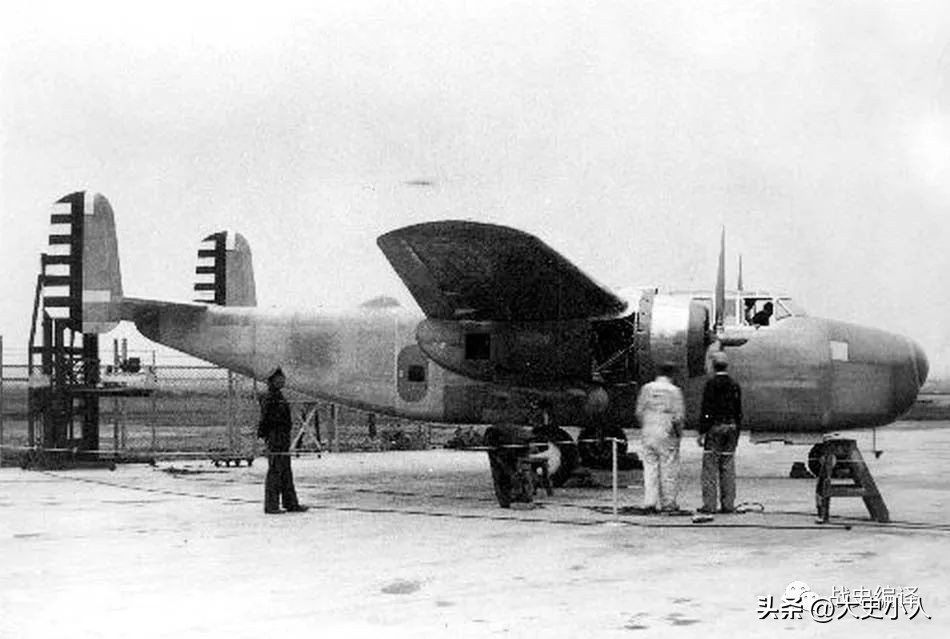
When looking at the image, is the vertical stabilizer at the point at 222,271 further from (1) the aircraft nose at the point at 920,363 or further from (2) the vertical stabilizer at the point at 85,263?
(1) the aircraft nose at the point at 920,363

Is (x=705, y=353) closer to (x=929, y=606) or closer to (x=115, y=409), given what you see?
(x=929, y=606)

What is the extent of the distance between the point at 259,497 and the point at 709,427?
233 inches

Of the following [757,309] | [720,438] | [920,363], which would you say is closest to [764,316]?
[757,309]

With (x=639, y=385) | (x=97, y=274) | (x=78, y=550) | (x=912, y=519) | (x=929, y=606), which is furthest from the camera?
(x=97, y=274)

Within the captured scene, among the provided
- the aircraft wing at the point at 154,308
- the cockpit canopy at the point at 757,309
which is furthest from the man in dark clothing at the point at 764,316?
the aircraft wing at the point at 154,308

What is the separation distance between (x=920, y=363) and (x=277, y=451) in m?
9.61

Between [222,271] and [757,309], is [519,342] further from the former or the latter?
[222,271]

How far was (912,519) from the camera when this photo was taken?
1105 centimetres

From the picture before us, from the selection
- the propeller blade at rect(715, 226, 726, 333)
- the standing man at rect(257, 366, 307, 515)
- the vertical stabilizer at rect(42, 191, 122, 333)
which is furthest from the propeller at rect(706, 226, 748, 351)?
the vertical stabilizer at rect(42, 191, 122, 333)

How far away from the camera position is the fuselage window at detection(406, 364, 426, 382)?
57.2 ft

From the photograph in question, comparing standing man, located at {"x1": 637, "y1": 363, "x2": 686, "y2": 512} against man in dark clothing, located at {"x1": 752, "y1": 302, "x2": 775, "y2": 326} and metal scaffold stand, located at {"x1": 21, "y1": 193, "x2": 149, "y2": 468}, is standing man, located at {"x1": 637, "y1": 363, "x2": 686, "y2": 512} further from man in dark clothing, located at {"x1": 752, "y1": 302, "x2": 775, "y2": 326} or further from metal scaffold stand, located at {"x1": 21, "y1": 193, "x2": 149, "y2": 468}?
metal scaffold stand, located at {"x1": 21, "y1": 193, "x2": 149, "y2": 468}

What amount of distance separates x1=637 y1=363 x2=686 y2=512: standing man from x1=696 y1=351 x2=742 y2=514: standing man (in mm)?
305

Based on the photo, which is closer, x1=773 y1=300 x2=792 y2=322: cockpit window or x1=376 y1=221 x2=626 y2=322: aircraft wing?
x1=376 y1=221 x2=626 y2=322: aircraft wing

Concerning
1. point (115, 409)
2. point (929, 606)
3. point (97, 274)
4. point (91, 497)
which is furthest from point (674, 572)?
point (115, 409)
